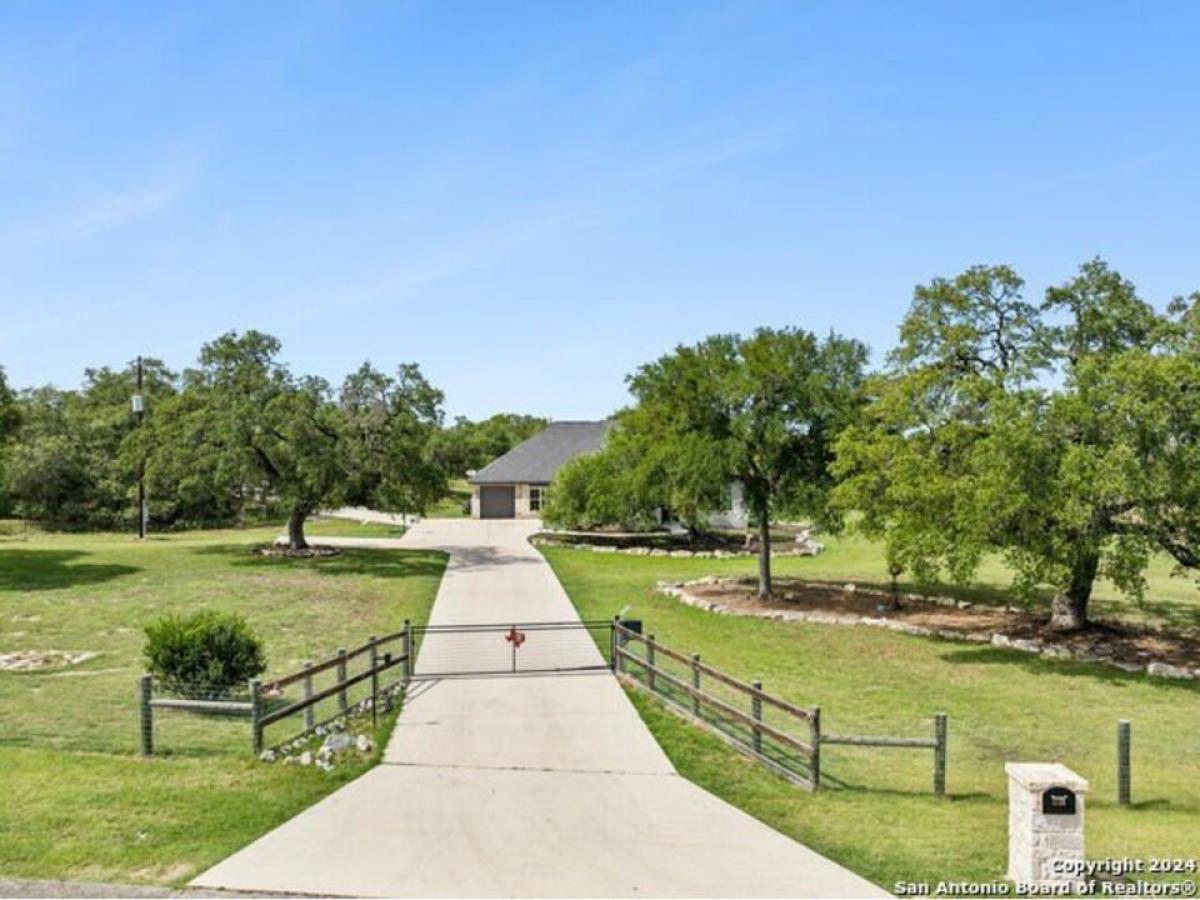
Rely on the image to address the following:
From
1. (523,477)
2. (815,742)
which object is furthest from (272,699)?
(523,477)

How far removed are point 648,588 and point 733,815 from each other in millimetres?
18868

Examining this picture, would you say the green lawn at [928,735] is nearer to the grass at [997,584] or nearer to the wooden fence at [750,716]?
the wooden fence at [750,716]

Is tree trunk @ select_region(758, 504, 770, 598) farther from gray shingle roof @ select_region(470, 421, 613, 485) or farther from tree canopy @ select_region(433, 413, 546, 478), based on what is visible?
tree canopy @ select_region(433, 413, 546, 478)

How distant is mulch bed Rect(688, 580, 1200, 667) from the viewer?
19078 millimetres

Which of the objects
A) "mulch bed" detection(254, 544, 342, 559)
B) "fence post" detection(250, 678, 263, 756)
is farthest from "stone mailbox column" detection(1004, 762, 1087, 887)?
"mulch bed" detection(254, 544, 342, 559)

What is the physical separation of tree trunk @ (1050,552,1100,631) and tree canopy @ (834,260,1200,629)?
37mm

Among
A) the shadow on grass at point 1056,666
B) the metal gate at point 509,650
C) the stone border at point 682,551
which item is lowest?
the shadow on grass at point 1056,666

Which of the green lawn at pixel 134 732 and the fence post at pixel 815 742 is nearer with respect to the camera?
the green lawn at pixel 134 732

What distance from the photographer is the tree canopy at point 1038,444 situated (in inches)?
660

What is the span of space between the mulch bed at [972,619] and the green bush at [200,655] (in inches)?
551

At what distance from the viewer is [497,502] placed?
55.6m

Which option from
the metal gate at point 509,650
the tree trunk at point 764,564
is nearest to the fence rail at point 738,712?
the metal gate at point 509,650

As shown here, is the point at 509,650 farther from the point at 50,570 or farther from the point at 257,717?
the point at 50,570

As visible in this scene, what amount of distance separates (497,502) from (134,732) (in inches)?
1716
